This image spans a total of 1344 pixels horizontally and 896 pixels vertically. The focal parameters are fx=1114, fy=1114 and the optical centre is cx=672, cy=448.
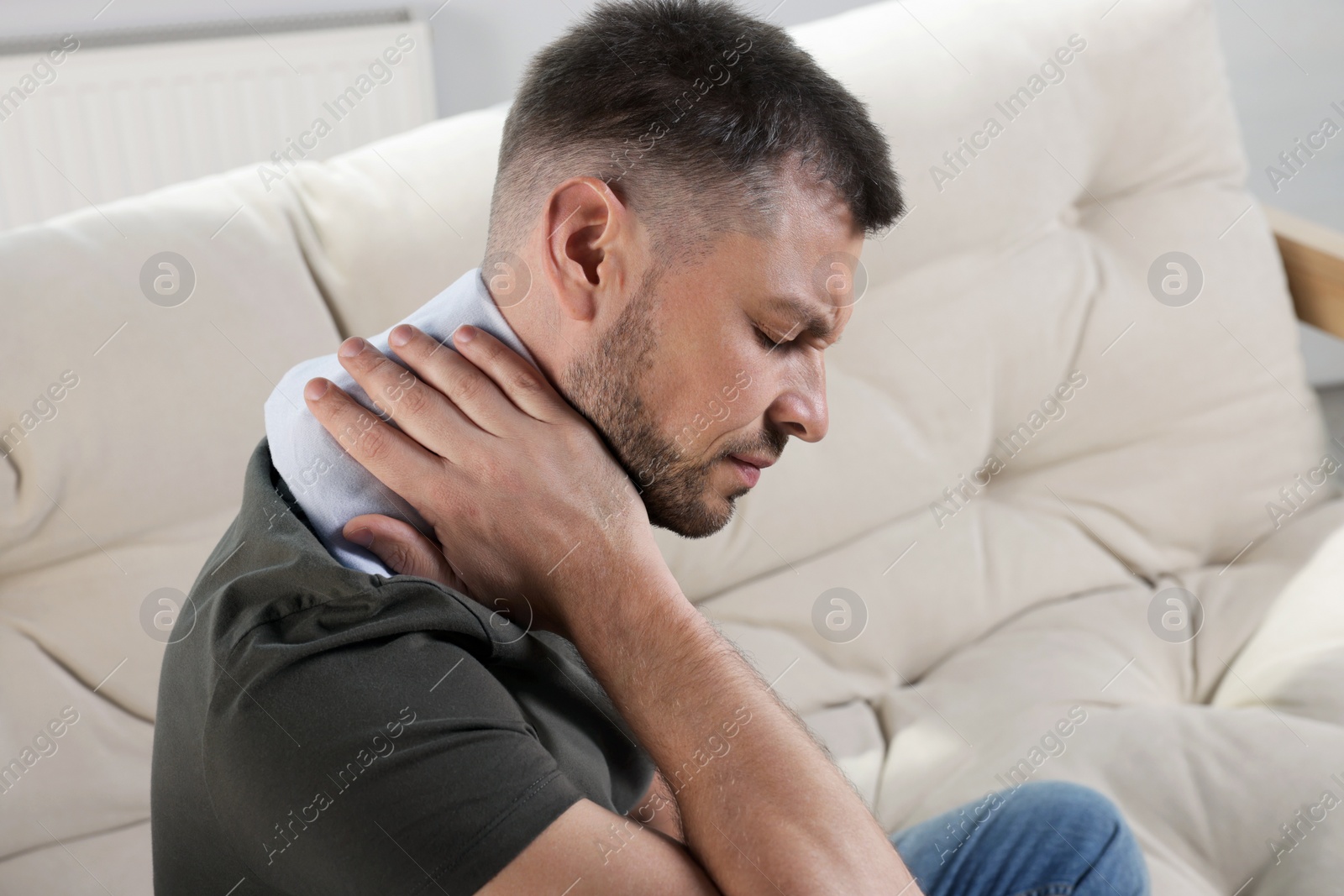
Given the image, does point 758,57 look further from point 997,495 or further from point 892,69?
point 997,495

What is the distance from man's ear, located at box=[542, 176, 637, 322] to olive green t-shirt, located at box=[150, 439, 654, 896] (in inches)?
9.4

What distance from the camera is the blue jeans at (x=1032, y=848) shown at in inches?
36.9

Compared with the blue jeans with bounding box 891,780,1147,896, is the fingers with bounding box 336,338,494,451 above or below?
above

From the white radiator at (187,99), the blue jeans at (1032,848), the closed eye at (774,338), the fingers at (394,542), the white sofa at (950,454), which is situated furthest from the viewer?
the white radiator at (187,99)

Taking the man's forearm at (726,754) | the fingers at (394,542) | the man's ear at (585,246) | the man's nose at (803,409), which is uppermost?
the man's ear at (585,246)

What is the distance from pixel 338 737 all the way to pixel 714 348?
0.39 m

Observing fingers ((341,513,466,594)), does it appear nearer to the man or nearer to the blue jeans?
the man

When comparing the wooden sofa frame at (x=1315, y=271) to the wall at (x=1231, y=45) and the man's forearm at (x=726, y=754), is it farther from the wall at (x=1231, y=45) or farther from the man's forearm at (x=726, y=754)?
the man's forearm at (x=726, y=754)

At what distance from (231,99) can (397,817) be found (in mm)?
1741

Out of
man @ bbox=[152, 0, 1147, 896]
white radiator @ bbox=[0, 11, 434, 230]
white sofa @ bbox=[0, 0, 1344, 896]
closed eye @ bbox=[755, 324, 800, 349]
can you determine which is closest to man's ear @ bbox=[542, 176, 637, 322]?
man @ bbox=[152, 0, 1147, 896]

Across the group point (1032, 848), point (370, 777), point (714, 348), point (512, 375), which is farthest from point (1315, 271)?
point (370, 777)

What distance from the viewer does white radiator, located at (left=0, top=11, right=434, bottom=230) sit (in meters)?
1.90

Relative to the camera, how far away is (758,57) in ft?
2.89

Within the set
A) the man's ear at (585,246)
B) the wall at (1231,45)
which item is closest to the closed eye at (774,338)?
the man's ear at (585,246)
